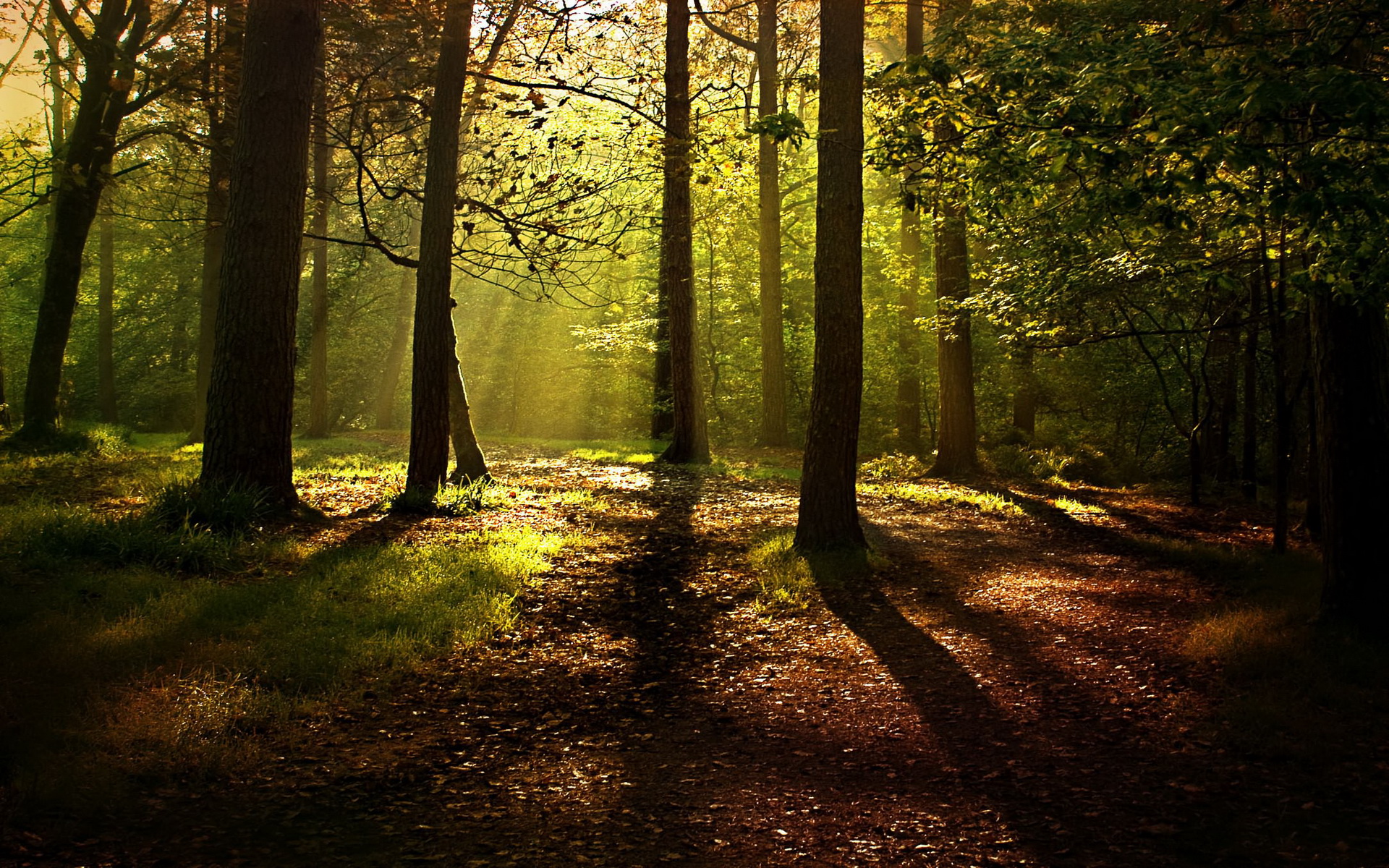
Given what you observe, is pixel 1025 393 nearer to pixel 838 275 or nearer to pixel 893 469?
pixel 893 469

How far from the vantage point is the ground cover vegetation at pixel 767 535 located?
13.0ft

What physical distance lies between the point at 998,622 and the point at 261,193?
7715 millimetres

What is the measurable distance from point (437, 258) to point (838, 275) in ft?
16.3

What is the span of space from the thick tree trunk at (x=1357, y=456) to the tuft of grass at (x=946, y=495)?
18.7ft

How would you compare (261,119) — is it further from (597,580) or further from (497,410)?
(497,410)

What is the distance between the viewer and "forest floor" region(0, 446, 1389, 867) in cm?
363

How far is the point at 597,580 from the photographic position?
26.1ft

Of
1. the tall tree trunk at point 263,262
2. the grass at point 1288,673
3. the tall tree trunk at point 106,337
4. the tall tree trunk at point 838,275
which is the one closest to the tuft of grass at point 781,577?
the tall tree trunk at point 838,275

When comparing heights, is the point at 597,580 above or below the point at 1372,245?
below

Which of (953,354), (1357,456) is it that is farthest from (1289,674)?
(953,354)

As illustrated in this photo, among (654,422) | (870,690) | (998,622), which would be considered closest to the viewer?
(870,690)

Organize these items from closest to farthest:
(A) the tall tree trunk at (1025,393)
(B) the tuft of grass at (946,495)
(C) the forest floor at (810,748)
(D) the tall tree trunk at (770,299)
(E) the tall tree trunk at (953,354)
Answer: (C) the forest floor at (810,748)
(B) the tuft of grass at (946,495)
(E) the tall tree trunk at (953,354)
(D) the tall tree trunk at (770,299)
(A) the tall tree trunk at (1025,393)

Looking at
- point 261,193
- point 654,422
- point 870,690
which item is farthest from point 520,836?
point 654,422

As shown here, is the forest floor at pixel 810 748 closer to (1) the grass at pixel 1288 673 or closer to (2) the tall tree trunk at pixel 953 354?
(1) the grass at pixel 1288 673
